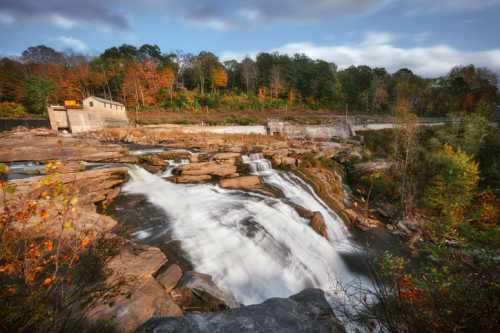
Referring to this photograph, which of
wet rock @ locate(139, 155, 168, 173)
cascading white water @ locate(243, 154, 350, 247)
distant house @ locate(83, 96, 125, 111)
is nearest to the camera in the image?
cascading white water @ locate(243, 154, 350, 247)

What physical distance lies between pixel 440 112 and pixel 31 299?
57450 mm

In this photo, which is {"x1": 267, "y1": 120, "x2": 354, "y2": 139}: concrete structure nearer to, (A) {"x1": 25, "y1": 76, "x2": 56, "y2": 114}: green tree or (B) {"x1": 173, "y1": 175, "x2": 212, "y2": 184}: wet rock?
(B) {"x1": 173, "y1": 175, "x2": 212, "y2": 184}: wet rock

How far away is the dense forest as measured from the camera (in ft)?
111

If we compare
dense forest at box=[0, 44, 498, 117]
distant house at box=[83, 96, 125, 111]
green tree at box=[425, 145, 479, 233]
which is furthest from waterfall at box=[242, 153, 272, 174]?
dense forest at box=[0, 44, 498, 117]

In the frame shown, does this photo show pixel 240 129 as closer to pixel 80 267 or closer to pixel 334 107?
pixel 80 267

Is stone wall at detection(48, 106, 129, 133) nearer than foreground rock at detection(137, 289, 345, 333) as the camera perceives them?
No

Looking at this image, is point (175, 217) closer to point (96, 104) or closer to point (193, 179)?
point (193, 179)

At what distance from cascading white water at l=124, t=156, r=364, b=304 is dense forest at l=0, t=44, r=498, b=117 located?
31.7m

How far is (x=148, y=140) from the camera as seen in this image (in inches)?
804

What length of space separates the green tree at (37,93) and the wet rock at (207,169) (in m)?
31.1

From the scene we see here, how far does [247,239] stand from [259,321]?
4419 millimetres

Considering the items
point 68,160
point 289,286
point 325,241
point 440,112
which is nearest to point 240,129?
point 68,160

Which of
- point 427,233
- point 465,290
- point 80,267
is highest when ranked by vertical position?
point 465,290

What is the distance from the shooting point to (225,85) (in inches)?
→ 1938
